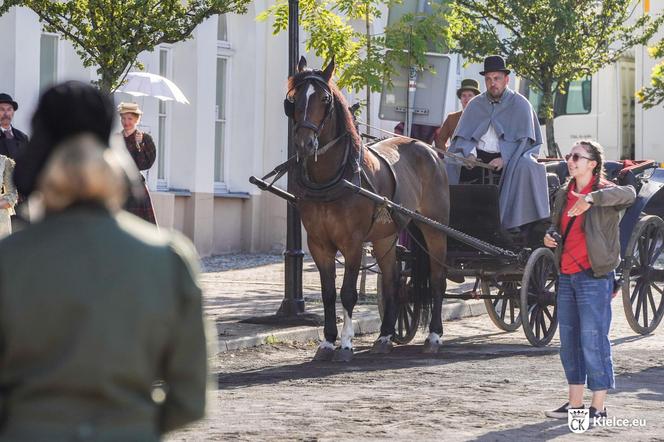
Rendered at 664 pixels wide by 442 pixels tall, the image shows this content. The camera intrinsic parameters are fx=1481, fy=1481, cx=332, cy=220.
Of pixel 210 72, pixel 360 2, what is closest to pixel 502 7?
pixel 210 72

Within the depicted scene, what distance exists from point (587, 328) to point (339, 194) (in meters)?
3.25

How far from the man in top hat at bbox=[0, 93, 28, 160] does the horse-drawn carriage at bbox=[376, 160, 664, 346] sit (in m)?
3.29

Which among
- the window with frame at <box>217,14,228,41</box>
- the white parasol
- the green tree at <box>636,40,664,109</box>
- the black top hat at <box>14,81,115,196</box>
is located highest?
the window with frame at <box>217,14,228,41</box>

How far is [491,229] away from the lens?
1247cm

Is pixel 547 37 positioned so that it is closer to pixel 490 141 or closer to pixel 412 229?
pixel 490 141

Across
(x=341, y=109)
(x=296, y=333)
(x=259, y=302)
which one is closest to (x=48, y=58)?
(x=259, y=302)

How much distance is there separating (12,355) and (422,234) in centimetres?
968

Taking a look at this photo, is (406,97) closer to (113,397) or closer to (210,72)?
(210,72)

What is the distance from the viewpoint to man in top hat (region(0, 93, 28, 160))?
38.7 ft

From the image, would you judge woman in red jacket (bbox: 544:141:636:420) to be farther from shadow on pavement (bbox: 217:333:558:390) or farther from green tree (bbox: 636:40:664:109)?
green tree (bbox: 636:40:664:109)

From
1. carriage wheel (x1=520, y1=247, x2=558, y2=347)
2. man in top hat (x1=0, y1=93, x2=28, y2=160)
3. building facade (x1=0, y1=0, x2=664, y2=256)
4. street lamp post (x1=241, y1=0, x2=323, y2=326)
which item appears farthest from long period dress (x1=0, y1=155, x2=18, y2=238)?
building facade (x1=0, y1=0, x2=664, y2=256)

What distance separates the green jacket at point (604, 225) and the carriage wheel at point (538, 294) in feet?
12.2

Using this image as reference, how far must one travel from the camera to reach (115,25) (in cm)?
1241

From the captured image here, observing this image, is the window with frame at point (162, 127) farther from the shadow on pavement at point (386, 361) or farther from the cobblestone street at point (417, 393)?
the shadow on pavement at point (386, 361)
